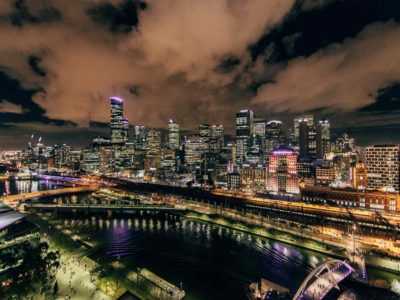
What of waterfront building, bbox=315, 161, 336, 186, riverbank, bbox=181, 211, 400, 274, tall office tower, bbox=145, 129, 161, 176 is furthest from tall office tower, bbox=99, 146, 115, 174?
riverbank, bbox=181, 211, 400, 274

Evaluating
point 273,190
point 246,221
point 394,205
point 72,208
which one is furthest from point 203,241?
point 273,190

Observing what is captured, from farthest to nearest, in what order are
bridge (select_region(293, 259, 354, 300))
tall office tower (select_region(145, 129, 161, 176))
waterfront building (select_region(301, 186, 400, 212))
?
tall office tower (select_region(145, 129, 161, 176)) < waterfront building (select_region(301, 186, 400, 212)) < bridge (select_region(293, 259, 354, 300))

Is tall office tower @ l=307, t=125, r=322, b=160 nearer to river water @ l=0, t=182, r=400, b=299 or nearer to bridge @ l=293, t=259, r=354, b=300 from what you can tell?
river water @ l=0, t=182, r=400, b=299

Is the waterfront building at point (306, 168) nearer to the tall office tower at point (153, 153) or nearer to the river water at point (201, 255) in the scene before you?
the river water at point (201, 255)

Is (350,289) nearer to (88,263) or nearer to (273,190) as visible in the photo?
(88,263)

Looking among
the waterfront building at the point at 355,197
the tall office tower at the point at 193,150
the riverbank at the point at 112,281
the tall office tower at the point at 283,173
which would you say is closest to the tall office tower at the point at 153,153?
the tall office tower at the point at 193,150
